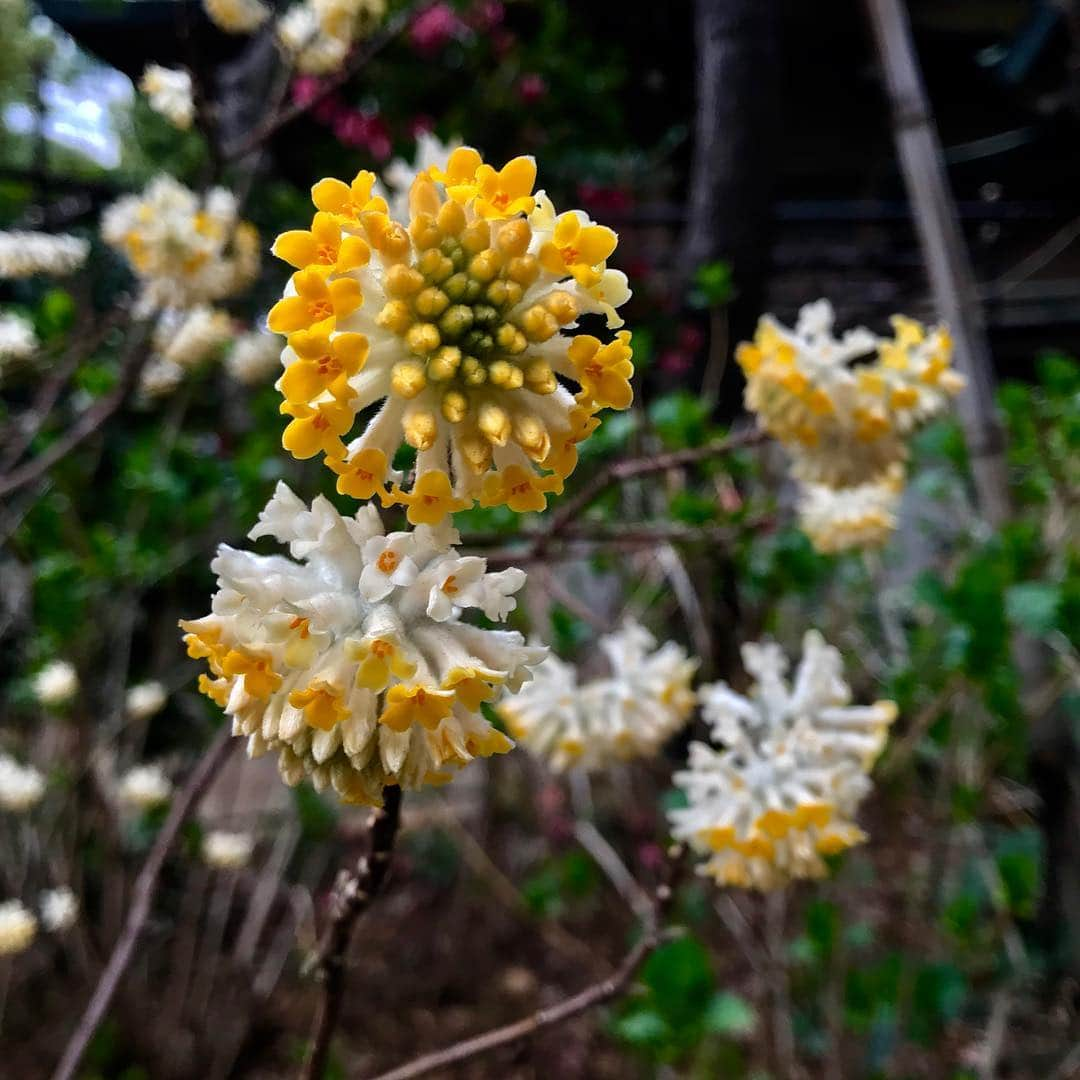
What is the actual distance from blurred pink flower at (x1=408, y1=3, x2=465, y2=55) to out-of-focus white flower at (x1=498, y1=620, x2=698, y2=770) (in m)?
1.93

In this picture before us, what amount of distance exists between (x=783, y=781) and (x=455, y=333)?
65cm

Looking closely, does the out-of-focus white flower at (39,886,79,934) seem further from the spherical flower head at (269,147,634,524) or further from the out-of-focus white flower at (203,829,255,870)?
the spherical flower head at (269,147,634,524)

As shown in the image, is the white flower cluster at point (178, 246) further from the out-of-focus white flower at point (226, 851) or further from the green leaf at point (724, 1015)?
the green leaf at point (724, 1015)

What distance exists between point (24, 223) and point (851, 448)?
229 cm

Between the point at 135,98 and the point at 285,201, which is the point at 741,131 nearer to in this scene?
the point at 285,201

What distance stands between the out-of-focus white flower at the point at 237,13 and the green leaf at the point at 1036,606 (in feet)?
5.32

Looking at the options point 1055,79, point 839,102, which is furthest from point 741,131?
point 1055,79

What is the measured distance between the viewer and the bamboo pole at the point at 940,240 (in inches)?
66.3

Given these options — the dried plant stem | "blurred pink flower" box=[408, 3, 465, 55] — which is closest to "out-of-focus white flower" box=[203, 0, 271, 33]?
"blurred pink flower" box=[408, 3, 465, 55]

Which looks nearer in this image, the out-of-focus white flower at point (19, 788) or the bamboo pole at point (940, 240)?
the bamboo pole at point (940, 240)

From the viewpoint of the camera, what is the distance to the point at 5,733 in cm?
223

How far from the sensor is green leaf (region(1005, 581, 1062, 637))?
1.16 metres

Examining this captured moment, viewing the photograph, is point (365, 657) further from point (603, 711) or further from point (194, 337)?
point (194, 337)

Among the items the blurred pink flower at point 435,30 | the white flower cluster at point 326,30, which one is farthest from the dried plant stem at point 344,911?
the blurred pink flower at point 435,30
